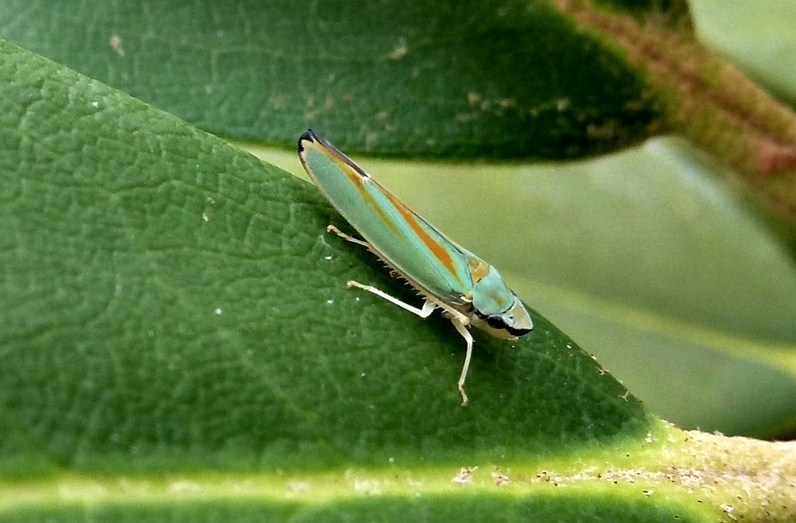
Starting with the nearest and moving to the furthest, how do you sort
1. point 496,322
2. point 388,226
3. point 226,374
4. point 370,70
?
point 226,374 → point 496,322 → point 388,226 → point 370,70

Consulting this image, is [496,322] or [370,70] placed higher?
[370,70]

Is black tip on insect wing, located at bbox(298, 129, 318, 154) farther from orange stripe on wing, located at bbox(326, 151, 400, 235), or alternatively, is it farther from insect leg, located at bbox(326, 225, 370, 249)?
insect leg, located at bbox(326, 225, 370, 249)

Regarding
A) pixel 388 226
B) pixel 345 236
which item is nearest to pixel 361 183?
pixel 388 226

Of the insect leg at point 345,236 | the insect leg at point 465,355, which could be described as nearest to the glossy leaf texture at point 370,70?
the insect leg at point 345,236

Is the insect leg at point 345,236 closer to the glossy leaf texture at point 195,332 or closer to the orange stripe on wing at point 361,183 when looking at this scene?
the glossy leaf texture at point 195,332

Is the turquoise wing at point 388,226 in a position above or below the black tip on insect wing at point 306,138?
below

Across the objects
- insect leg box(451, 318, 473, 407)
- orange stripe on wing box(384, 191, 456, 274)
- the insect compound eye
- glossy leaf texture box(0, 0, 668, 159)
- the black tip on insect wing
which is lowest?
insect leg box(451, 318, 473, 407)

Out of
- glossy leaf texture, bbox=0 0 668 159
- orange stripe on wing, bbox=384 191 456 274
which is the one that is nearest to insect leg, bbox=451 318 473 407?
orange stripe on wing, bbox=384 191 456 274

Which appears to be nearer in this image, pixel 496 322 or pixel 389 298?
pixel 389 298

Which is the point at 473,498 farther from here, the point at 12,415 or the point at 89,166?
the point at 89,166

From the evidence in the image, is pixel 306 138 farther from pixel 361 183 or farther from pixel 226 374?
pixel 226 374

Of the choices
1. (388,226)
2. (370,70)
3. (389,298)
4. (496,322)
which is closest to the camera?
(389,298)
